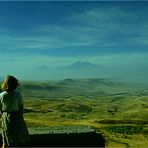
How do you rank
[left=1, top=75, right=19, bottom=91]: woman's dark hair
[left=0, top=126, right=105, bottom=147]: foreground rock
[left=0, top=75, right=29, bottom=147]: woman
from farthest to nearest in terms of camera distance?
1. [left=0, top=126, right=105, bottom=147]: foreground rock
2. [left=0, top=75, right=29, bottom=147]: woman
3. [left=1, top=75, right=19, bottom=91]: woman's dark hair

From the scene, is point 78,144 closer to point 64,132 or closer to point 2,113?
point 64,132

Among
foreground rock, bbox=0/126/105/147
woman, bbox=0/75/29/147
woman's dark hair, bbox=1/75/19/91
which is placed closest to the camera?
woman's dark hair, bbox=1/75/19/91

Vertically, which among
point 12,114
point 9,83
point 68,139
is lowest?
point 68,139

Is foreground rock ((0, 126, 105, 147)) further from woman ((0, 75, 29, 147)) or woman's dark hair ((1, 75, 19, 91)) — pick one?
woman's dark hair ((1, 75, 19, 91))

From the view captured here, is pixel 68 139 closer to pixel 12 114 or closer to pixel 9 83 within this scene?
pixel 12 114

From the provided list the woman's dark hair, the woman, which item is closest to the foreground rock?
the woman

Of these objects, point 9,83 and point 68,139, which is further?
point 68,139

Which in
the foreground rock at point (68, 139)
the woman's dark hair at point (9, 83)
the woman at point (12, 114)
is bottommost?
the foreground rock at point (68, 139)

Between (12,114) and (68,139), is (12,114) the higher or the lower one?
the higher one

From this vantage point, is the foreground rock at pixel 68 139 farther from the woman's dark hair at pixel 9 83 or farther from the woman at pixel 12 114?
the woman's dark hair at pixel 9 83

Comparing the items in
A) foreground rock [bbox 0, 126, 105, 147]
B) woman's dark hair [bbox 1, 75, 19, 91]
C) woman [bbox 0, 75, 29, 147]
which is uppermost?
woman's dark hair [bbox 1, 75, 19, 91]

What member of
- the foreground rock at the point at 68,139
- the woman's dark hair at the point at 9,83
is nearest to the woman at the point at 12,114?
the woman's dark hair at the point at 9,83

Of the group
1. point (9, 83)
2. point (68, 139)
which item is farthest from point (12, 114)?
point (68, 139)

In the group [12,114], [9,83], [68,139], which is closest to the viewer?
[9,83]
